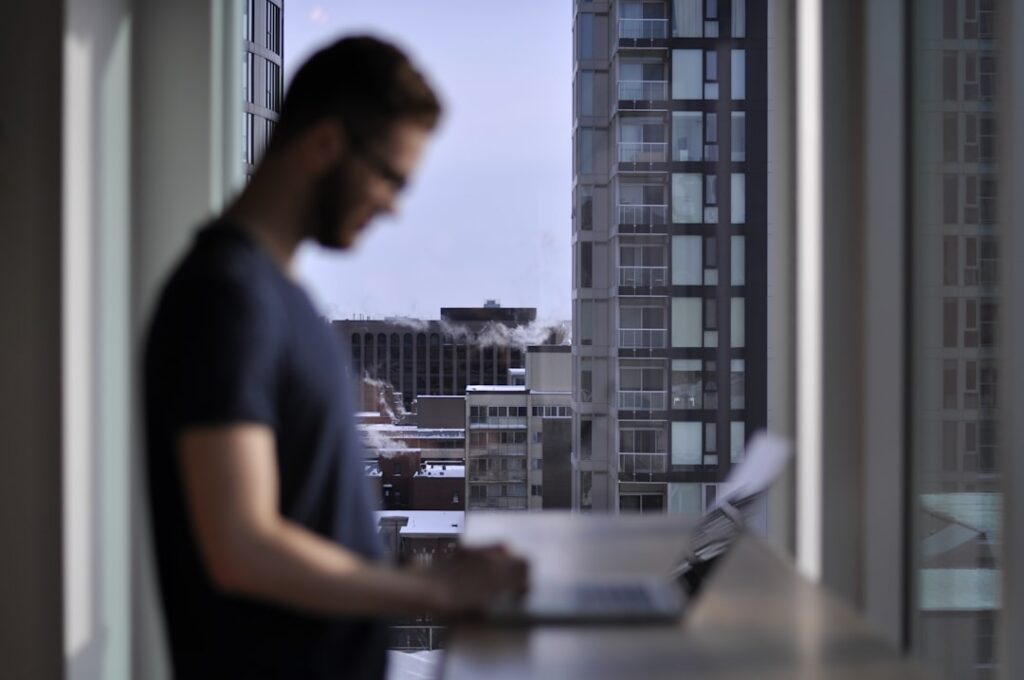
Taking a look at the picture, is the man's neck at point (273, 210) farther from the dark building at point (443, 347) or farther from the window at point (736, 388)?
the window at point (736, 388)

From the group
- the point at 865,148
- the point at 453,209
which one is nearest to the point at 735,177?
the point at 865,148

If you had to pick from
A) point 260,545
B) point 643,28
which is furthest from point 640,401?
point 260,545

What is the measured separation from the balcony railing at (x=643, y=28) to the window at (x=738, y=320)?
68 centimetres

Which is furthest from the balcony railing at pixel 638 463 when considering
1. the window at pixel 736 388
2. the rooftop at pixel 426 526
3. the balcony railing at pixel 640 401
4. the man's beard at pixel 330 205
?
the man's beard at pixel 330 205

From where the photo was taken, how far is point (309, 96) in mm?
1100

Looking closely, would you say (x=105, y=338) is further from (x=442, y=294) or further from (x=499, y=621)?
(x=499, y=621)

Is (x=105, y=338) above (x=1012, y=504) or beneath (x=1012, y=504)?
above

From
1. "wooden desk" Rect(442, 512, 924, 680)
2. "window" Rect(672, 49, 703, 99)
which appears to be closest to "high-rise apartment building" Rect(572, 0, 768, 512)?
"window" Rect(672, 49, 703, 99)

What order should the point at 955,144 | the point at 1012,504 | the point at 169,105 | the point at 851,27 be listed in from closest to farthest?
the point at 1012,504
the point at 955,144
the point at 851,27
the point at 169,105

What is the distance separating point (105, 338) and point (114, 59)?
1.97ft

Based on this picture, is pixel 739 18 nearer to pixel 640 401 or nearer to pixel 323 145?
pixel 640 401

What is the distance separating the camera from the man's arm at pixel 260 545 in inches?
37.1

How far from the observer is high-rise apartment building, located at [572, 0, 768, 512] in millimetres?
2582

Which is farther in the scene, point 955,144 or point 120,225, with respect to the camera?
point 120,225
